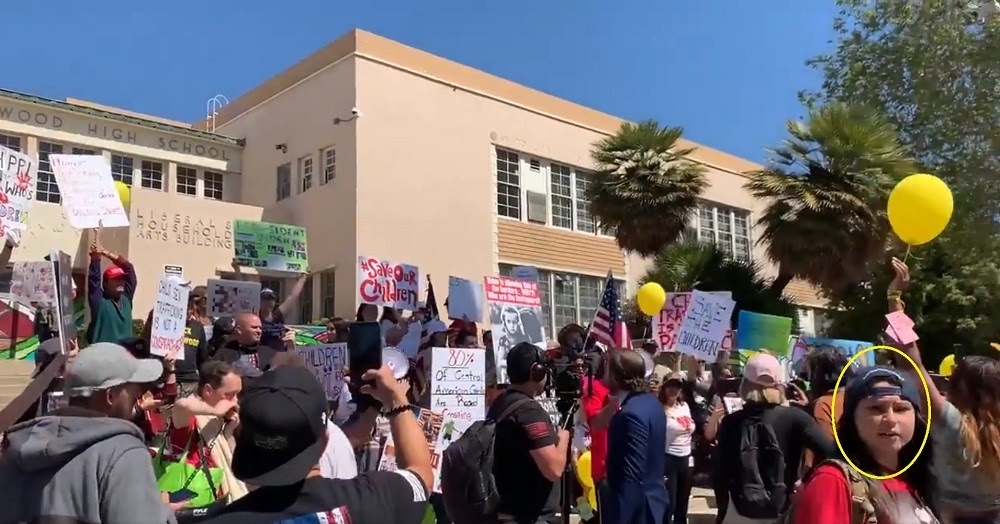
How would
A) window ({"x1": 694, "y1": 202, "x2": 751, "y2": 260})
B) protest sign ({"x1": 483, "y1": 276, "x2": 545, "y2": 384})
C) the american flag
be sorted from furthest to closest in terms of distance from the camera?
→ 1. window ({"x1": 694, "y1": 202, "x2": 751, "y2": 260})
2. the american flag
3. protest sign ({"x1": 483, "y1": 276, "x2": 545, "y2": 384})

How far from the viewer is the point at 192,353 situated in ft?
26.0

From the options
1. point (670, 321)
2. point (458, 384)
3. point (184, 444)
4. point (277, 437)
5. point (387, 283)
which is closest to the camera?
point (277, 437)

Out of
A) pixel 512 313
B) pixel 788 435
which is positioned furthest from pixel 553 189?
pixel 788 435

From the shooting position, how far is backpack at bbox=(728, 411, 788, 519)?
507 centimetres

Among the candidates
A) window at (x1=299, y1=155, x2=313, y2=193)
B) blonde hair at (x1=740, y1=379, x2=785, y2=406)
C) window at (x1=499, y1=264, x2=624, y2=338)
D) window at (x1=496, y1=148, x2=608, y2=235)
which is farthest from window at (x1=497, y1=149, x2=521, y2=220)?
blonde hair at (x1=740, y1=379, x2=785, y2=406)

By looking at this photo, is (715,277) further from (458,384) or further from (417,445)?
(417,445)

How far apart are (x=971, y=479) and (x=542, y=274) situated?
18388mm

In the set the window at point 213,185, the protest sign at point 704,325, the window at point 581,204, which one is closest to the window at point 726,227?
the window at point 581,204

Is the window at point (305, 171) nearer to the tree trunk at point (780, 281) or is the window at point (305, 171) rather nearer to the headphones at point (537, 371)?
the tree trunk at point (780, 281)

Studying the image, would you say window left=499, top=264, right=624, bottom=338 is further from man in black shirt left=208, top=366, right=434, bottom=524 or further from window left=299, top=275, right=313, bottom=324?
man in black shirt left=208, top=366, right=434, bottom=524

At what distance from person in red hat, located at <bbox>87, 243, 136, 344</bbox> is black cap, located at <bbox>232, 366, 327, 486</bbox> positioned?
5.34 meters

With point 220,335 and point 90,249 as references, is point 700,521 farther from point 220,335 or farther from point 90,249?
point 90,249

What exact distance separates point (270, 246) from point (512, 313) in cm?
1008

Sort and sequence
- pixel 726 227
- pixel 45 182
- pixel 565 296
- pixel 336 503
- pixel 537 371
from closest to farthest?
pixel 336 503, pixel 537 371, pixel 45 182, pixel 565 296, pixel 726 227
